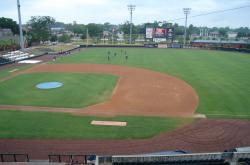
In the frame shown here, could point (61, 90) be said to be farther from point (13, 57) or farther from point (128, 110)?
point (13, 57)

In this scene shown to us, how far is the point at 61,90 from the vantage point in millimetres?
29766

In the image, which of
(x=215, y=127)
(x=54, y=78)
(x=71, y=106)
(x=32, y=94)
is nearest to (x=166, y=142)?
(x=215, y=127)

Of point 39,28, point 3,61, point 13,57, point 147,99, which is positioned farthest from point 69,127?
point 39,28

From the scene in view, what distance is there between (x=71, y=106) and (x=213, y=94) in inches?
647

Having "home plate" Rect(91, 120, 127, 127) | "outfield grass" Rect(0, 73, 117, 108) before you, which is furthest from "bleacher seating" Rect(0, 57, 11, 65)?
"home plate" Rect(91, 120, 127, 127)

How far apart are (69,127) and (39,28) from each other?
276 feet

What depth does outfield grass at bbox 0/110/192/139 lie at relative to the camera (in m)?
18.3

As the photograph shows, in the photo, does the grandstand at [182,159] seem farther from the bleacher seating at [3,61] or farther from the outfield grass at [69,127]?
the bleacher seating at [3,61]

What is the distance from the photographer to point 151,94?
92.7 feet

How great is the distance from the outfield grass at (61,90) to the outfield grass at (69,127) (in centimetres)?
309

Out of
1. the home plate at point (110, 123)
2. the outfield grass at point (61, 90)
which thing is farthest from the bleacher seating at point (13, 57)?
the home plate at point (110, 123)

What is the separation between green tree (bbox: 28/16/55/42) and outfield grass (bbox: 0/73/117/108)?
2293 inches

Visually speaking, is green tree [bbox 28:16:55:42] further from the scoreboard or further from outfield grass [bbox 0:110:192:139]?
outfield grass [bbox 0:110:192:139]

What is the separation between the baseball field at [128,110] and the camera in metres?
17.7
